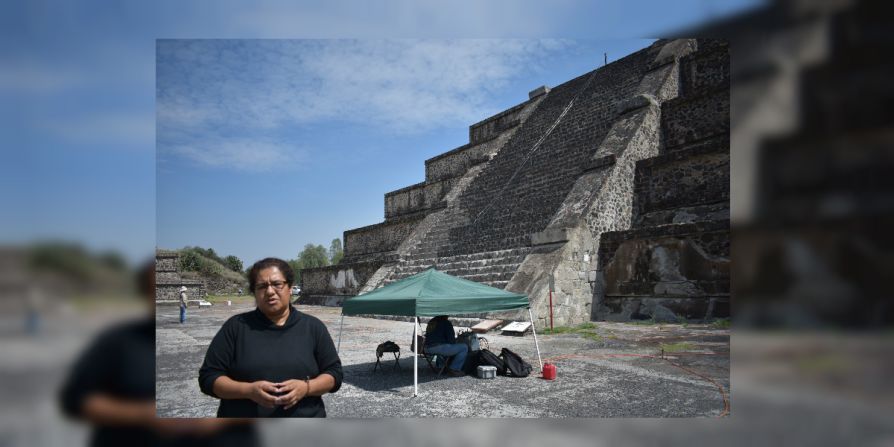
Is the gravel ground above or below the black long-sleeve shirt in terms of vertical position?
below

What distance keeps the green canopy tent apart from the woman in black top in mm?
3589

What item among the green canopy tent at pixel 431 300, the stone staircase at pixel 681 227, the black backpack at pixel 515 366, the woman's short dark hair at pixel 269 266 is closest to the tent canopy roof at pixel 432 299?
the green canopy tent at pixel 431 300

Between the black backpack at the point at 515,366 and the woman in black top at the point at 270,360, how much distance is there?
458cm

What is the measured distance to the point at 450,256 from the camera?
16.0 metres

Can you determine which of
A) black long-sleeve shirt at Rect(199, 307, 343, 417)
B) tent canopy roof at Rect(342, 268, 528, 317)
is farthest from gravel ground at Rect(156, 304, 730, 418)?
black long-sleeve shirt at Rect(199, 307, 343, 417)

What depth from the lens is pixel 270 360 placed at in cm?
238

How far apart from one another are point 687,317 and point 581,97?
12.1 meters

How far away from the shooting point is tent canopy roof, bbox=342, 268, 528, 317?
6.36 metres

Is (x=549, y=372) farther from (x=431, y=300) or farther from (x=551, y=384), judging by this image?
(x=431, y=300)

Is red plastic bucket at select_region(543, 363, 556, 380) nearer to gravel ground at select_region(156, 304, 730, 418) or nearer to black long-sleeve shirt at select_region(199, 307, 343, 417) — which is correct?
gravel ground at select_region(156, 304, 730, 418)

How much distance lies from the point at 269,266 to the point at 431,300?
390 centimetres

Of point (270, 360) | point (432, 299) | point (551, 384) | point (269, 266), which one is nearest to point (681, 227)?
point (551, 384)

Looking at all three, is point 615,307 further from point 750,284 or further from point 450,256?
point 750,284

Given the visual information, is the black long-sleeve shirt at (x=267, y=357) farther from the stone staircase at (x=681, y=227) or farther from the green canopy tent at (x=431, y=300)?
the stone staircase at (x=681, y=227)
